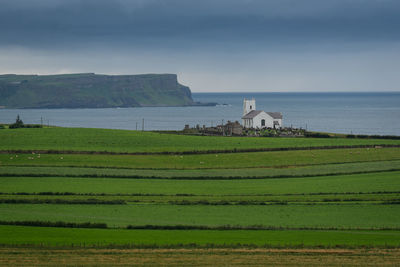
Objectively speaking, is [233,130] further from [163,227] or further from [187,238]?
[187,238]

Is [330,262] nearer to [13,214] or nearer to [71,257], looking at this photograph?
[71,257]

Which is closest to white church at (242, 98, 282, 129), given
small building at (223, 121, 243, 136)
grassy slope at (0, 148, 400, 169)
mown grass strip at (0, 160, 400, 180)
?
small building at (223, 121, 243, 136)

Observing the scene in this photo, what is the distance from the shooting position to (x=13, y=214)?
3616 cm

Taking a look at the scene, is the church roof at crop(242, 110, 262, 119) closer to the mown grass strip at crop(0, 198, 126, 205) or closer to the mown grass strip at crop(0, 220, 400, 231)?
the mown grass strip at crop(0, 198, 126, 205)

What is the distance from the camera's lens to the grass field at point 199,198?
3100cm

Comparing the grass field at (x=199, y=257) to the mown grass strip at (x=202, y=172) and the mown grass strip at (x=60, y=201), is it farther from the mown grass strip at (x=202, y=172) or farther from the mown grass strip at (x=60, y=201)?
the mown grass strip at (x=202, y=172)

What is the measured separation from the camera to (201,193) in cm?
4581

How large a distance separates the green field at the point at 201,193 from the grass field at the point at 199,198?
3.4 inches

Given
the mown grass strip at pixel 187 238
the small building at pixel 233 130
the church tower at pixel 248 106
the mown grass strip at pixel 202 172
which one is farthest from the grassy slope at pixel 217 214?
the church tower at pixel 248 106

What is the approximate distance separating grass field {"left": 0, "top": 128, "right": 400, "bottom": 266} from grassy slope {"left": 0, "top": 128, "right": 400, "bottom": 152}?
43cm

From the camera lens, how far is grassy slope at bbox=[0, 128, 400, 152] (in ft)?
243

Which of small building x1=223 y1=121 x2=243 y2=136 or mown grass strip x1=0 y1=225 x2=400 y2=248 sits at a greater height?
small building x1=223 y1=121 x2=243 y2=136

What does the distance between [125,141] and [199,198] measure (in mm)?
39613

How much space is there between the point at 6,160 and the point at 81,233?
34.1m
